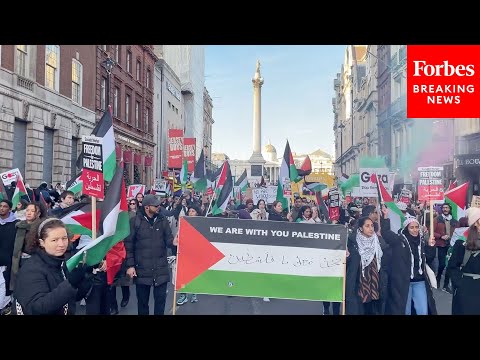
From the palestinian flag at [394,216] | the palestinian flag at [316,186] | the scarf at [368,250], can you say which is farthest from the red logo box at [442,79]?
the palestinian flag at [316,186]

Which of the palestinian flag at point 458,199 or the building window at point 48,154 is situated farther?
the building window at point 48,154

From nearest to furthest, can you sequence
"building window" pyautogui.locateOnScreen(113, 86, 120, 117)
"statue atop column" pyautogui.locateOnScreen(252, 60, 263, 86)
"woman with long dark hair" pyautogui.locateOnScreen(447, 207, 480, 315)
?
"woman with long dark hair" pyautogui.locateOnScreen(447, 207, 480, 315)
"building window" pyautogui.locateOnScreen(113, 86, 120, 117)
"statue atop column" pyautogui.locateOnScreen(252, 60, 263, 86)

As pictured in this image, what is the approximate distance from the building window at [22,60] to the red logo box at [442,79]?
1340 cm

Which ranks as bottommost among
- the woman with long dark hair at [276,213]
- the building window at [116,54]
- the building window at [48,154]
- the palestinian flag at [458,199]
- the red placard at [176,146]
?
the woman with long dark hair at [276,213]

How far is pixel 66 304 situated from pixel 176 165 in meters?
27.0

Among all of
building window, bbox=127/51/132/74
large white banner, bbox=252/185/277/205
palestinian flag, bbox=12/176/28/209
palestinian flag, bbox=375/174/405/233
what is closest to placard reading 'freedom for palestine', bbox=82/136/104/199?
palestinian flag, bbox=12/176/28/209

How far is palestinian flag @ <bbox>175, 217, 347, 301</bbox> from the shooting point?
5656 millimetres

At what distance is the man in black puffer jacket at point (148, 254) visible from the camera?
20.6ft

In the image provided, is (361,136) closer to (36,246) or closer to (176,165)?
(176,165)

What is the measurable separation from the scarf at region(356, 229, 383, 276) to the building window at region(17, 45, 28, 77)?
14535mm

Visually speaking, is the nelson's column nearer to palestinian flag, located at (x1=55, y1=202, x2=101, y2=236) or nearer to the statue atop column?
the statue atop column

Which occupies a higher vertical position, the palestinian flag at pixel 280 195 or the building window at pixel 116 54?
the building window at pixel 116 54

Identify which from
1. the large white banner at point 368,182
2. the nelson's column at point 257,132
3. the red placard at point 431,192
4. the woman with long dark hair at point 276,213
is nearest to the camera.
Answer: the red placard at point 431,192

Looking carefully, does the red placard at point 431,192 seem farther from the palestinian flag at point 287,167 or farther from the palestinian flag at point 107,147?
the palestinian flag at point 107,147
